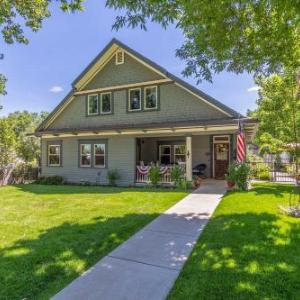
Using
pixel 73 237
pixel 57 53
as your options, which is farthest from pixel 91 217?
pixel 57 53

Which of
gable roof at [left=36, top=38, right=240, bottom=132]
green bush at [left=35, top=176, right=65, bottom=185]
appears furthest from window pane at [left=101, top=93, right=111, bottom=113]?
green bush at [left=35, top=176, right=65, bottom=185]

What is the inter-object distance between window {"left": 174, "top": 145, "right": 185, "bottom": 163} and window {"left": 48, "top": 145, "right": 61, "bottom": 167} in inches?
316

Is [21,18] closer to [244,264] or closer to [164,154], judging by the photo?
[244,264]

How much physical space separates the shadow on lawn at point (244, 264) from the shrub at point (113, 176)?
9.63m

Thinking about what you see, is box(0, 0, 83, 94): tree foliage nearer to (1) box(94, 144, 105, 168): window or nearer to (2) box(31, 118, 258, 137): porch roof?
(2) box(31, 118, 258, 137): porch roof

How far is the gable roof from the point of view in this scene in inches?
520

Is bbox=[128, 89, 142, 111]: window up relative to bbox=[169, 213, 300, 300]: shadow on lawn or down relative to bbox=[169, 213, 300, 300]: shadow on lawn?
up

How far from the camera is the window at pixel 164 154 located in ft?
59.6

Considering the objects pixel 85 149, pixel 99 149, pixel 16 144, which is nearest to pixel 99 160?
pixel 99 149

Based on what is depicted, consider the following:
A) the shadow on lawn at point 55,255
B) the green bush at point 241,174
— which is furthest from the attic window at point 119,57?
the shadow on lawn at point 55,255

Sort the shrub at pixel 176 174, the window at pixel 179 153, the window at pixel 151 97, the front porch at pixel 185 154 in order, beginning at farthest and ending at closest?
1. the window at pixel 179 153
2. the window at pixel 151 97
3. the front porch at pixel 185 154
4. the shrub at pixel 176 174

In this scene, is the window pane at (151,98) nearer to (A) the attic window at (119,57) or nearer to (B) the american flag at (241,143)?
(A) the attic window at (119,57)

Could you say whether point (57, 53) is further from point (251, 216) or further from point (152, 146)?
point (251, 216)

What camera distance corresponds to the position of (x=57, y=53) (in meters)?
19.8
